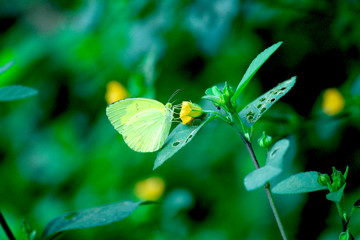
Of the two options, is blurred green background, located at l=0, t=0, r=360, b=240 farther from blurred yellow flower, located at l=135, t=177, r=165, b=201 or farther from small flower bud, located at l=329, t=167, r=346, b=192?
small flower bud, located at l=329, t=167, r=346, b=192

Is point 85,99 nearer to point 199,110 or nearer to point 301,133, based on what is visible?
point 301,133

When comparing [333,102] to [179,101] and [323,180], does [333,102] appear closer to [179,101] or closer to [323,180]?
[179,101]

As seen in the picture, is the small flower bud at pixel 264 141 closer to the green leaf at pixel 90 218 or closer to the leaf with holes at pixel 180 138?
the leaf with holes at pixel 180 138

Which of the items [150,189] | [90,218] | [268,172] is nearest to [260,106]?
[268,172]

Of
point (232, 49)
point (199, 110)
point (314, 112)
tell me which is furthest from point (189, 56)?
point (199, 110)

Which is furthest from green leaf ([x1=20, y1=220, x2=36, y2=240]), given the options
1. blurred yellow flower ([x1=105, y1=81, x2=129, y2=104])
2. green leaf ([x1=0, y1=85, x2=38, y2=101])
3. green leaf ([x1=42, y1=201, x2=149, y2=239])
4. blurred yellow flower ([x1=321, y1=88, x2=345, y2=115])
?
blurred yellow flower ([x1=321, y1=88, x2=345, y2=115])
